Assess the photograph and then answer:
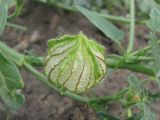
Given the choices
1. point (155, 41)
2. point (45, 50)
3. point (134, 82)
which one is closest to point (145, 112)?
point (134, 82)

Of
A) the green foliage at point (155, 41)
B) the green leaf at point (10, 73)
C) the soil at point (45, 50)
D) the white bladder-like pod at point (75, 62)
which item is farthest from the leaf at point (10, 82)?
the green foliage at point (155, 41)

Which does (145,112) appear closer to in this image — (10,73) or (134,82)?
(134,82)

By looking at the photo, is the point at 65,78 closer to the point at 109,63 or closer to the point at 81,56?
the point at 81,56

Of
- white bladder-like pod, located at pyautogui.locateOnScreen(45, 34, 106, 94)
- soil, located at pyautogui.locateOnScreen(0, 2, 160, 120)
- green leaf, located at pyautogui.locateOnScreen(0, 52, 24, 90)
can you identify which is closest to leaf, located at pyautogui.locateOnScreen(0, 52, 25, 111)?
green leaf, located at pyautogui.locateOnScreen(0, 52, 24, 90)

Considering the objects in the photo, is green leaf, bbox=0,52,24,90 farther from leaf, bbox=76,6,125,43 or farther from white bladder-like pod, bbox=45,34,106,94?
leaf, bbox=76,6,125,43

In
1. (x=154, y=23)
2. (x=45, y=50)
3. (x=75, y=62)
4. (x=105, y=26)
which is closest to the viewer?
(x=75, y=62)

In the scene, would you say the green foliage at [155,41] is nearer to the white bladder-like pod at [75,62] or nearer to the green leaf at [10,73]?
the white bladder-like pod at [75,62]
